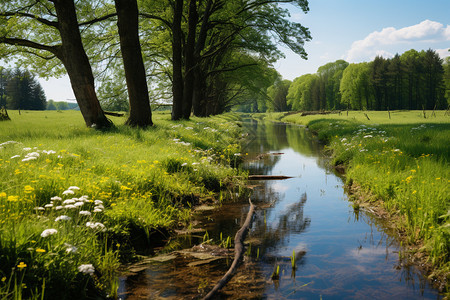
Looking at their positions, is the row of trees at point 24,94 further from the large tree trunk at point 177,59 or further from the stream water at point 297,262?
the stream water at point 297,262

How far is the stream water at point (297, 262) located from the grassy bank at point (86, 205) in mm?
584

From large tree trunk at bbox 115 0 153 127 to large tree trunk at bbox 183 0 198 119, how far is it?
21.8 feet

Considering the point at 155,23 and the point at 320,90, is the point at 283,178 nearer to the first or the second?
the point at 155,23

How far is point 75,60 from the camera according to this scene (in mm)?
10812

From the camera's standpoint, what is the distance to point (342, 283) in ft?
12.8

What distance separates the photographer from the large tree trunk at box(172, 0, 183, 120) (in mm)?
16922

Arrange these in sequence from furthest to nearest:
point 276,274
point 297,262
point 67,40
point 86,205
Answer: point 67,40
point 86,205
point 297,262
point 276,274

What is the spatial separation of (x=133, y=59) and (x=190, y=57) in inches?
306

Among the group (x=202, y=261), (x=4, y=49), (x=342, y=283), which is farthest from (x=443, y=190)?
(x=4, y=49)

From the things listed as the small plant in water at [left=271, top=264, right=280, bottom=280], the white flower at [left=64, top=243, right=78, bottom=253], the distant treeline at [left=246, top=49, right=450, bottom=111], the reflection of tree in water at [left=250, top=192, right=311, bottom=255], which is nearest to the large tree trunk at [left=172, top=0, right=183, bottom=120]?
the reflection of tree in water at [left=250, top=192, right=311, bottom=255]

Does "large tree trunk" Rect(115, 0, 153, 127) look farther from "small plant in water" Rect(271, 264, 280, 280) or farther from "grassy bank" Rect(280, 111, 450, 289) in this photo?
"small plant in water" Rect(271, 264, 280, 280)

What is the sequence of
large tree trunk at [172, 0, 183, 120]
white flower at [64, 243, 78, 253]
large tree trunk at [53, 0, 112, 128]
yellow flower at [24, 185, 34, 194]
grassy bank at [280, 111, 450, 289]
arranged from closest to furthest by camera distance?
1. white flower at [64, 243, 78, 253]
2. yellow flower at [24, 185, 34, 194]
3. grassy bank at [280, 111, 450, 289]
4. large tree trunk at [53, 0, 112, 128]
5. large tree trunk at [172, 0, 183, 120]

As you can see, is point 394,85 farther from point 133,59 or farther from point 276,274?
point 276,274

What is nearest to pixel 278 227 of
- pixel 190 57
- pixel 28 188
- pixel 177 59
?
pixel 28 188
